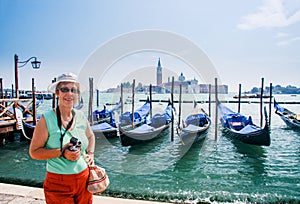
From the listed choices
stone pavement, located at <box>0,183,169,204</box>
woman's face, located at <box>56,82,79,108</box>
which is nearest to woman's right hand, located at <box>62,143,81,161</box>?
woman's face, located at <box>56,82,79,108</box>

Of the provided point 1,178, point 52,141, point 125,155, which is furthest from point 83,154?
point 125,155

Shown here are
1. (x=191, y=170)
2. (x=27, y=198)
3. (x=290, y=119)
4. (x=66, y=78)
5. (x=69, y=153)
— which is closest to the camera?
(x=69, y=153)

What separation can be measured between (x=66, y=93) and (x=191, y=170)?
483 cm

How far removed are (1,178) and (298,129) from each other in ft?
41.0

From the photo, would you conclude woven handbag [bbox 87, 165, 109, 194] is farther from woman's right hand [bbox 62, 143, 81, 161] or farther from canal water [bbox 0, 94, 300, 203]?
canal water [bbox 0, 94, 300, 203]

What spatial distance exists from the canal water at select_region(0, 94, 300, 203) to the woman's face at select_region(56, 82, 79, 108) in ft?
9.61

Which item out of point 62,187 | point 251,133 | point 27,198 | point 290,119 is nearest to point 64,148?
point 62,187

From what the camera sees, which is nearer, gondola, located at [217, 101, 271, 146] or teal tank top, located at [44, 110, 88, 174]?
teal tank top, located at [44, 110, 88, 174]

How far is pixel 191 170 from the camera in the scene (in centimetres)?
554

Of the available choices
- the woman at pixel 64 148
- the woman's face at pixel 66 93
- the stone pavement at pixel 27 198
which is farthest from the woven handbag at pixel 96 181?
the stone pavement at pixel 27 198

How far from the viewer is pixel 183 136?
8.23 m

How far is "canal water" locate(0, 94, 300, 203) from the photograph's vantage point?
406 centimetres

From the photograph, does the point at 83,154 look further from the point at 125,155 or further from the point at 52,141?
the point at 125,155

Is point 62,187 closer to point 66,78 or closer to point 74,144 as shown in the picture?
point 74,144
